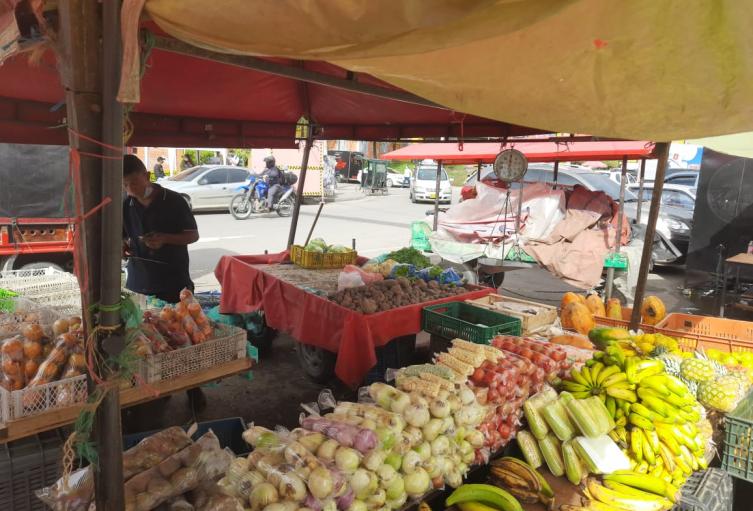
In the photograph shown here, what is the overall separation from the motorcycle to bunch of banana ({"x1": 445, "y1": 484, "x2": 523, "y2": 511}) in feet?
47.3

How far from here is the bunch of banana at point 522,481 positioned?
2393 mm

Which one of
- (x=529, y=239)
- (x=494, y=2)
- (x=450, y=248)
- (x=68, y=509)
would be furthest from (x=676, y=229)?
(x=68, y=509)

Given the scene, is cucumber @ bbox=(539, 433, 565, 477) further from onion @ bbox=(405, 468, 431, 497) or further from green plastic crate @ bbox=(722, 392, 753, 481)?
green plastic crate @ bbox=(722, 392, 753, 481)

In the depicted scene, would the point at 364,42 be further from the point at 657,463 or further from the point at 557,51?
the point at 657,463

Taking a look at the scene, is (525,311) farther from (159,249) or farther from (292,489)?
(159,249)

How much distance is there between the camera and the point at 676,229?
10820mm

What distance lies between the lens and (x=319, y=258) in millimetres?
5797

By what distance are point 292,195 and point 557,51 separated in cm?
1556

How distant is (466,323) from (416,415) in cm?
158

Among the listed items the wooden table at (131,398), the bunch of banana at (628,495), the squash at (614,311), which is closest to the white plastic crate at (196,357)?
the wooden table at (131,398)

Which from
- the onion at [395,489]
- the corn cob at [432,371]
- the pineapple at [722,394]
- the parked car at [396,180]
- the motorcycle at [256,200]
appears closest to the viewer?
the onion at [395,489]

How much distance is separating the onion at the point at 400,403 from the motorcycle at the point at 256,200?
14245mm

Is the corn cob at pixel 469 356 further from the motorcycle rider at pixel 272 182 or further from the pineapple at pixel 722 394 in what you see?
the motorcycle rider at pixel 272 182

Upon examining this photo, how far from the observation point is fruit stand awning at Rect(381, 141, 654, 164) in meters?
7.60
